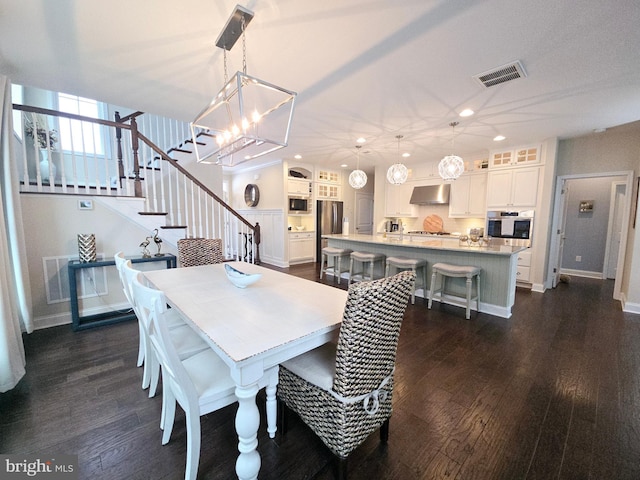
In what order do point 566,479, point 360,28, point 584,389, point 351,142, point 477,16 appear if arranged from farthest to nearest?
point 351,142
point 584,389
point 360,28
point 477,16
point 566,479

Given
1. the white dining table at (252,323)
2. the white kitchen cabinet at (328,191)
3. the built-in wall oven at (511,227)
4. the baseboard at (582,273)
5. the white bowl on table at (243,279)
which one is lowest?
the baseboard at (582,273)

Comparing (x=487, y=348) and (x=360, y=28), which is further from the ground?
(x=360, y=28)

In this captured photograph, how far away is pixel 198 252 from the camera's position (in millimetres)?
3008

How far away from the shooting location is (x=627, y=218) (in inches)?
151

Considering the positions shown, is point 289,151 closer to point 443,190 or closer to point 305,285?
point 443,190

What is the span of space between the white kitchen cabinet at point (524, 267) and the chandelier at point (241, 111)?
4.55m

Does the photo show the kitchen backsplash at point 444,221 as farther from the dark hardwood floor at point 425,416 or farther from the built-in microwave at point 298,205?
the dark hardwood floor at point 425,416

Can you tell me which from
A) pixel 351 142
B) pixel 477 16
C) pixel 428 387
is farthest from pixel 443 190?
pixel 428 387

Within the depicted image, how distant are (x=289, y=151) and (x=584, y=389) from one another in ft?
16.8

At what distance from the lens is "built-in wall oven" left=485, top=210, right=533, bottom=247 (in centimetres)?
442

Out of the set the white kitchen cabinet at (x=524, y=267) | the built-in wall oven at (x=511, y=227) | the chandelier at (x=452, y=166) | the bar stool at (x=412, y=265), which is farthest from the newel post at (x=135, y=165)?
the white kitchen cabinet at (x=524, y=267)

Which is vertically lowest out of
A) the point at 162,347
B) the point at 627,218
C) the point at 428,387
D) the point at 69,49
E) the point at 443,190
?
the point at 428,387

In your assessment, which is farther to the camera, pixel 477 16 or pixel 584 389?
pixel 584 389

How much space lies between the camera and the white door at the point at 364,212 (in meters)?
7.79
